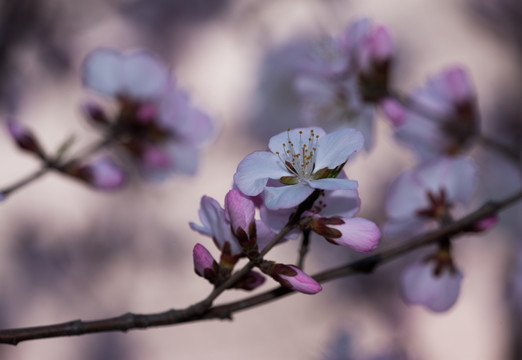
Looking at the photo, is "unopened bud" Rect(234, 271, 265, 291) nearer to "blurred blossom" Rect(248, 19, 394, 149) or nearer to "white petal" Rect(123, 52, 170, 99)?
"blurred blossom" Rect(248, 19, 394, 149)

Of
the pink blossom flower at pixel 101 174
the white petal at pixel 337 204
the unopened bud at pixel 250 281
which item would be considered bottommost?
the unopened bud at pixel 250 281

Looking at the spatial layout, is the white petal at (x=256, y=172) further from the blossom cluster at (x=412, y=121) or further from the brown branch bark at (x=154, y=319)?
the blossom cluster at (x=412, y=121)

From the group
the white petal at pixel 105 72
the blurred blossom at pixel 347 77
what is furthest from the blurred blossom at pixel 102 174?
the blurred blossom at pixel 347 77

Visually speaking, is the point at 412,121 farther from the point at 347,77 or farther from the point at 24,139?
the point at 24,139

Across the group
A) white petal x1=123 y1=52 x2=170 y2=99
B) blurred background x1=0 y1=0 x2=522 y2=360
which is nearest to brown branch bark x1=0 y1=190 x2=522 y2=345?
white petal x1=123 y1=52 x2=170 y2=99

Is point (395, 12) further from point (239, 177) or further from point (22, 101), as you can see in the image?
point (239, 177)

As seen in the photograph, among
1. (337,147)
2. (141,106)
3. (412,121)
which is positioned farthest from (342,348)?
(337,147)

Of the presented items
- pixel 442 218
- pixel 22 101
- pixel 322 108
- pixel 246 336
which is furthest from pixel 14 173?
pixel 442 218
